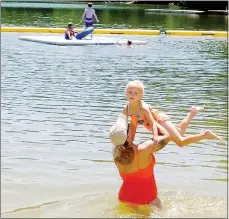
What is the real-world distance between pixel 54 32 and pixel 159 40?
5243 millimetres

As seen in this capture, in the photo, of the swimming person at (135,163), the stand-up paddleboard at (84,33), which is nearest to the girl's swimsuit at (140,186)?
the swimming person at (135,163)

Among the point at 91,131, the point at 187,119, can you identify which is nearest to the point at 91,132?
the point at 91,131

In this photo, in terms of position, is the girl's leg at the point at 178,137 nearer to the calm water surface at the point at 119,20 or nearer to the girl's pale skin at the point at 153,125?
the girl's pale skin at the point at 153,125

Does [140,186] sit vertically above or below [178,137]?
below

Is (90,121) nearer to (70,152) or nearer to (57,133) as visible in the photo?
(57,133)

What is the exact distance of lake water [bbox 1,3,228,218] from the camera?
6.60 metres

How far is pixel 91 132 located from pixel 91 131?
0.23ft

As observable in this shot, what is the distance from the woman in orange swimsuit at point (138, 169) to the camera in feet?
18.7

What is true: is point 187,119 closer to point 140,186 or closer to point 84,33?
point 140,186

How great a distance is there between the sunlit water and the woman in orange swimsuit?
14 centimetres

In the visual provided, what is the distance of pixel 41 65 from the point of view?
58.2ft

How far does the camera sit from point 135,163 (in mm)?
5746

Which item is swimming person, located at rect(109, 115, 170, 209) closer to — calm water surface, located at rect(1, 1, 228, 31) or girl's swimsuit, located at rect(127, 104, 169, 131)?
girl's swimsuit, located at rect(127, 104, 169, 131)

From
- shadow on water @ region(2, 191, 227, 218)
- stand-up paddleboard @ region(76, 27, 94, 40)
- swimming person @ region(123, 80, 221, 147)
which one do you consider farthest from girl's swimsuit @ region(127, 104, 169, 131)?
stand-up paddleboard @ region(76, 27, 94, 40)
